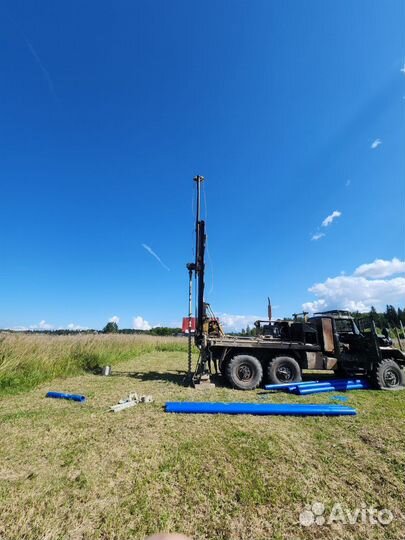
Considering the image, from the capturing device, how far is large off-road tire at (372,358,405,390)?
7.78 m

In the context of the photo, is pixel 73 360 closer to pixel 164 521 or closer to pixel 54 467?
pixel 54 467

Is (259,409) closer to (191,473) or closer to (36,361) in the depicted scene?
(191,473)

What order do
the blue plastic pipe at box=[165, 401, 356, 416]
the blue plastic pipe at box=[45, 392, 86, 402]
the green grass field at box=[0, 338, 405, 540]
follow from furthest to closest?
the blue plastic pipe at box=[45, 392, 86, 402] → the blue plastic pipe at box=[165, 401, 356, 416] → the green grass field at box=[0, 338, 405, 540]

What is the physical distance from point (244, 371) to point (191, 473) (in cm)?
499

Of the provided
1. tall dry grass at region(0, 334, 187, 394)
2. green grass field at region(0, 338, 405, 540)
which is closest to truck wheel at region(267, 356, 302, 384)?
green grass field at region(0, 338, 405, 540)

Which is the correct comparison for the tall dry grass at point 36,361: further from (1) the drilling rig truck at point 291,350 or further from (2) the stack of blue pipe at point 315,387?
(2) the stack of blue pipe at point 315,387

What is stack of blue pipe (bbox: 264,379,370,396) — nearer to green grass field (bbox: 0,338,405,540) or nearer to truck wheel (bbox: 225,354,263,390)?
truck wheel (bbox: 225,354,263,390)

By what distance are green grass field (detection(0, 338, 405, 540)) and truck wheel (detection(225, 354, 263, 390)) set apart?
8.70ft

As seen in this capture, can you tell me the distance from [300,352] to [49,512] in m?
7.44

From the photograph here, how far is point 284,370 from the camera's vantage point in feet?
26.0

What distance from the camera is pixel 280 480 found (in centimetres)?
284

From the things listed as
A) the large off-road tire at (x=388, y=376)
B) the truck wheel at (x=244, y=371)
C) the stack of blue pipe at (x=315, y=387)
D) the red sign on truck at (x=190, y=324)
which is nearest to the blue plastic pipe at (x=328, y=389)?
the stack of blue pipe at (x=315, y=387)

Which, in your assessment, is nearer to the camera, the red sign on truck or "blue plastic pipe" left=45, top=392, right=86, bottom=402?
"blue plastic pipe" left=45, top=392, right=86, bottom=402

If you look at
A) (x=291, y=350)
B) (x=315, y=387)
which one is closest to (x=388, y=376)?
(x=315, y=387)
